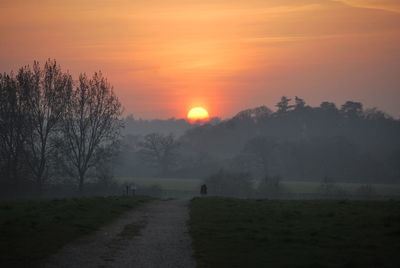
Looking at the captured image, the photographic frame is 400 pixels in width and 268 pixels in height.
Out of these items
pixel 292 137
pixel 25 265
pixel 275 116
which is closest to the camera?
pixel 25 265

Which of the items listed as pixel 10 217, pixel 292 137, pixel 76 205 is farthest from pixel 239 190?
pixel 292 137

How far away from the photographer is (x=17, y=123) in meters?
54.7

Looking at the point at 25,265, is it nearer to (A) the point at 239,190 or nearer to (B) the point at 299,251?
(B) the point at 299,251

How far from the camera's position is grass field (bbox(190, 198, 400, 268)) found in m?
16.0

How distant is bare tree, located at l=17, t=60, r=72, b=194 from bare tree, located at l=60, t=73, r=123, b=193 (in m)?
1.84

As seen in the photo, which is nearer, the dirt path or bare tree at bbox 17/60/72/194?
the dirt path

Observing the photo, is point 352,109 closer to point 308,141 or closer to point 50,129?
point 308,141

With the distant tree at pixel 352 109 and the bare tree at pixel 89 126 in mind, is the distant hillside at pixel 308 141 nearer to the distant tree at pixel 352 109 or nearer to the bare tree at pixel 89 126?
the distant tree at pixel 352 109

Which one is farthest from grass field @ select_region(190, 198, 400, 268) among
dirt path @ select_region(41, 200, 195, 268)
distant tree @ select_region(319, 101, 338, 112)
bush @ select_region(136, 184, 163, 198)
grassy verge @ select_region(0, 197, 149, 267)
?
distant tree @ select_region(319, 101, 338, 112)

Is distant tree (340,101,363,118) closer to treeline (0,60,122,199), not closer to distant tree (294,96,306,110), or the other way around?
distant tree (294,96,306,110)

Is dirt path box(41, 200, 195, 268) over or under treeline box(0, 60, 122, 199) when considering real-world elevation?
under

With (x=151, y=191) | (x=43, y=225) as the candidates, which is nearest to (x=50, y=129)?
(x=151, y=191)

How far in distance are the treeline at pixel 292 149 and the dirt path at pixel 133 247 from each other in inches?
2637

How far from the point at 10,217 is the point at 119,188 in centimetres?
4430
